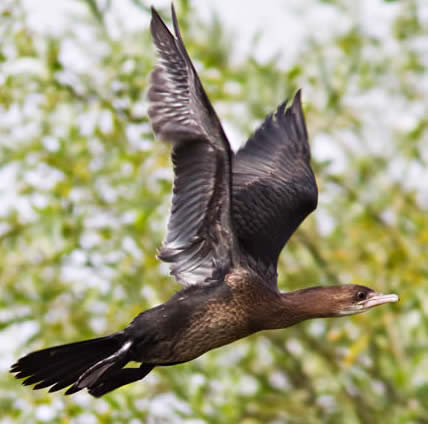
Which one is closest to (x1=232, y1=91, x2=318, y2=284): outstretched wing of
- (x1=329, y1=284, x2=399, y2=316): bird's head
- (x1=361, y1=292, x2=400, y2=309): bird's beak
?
(x1=329, y1=284, x2=399, y2=316): bird's head

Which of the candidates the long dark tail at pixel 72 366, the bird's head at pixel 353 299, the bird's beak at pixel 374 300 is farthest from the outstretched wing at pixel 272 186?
the long dark tail at pixel 72 366

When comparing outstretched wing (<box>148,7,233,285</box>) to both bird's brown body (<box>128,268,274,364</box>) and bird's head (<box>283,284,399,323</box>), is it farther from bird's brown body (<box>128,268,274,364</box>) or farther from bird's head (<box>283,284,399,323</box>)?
bird's head (<box>283,284,399,323</box>)

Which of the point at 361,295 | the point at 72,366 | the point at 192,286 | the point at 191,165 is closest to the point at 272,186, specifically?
the point at 361,295

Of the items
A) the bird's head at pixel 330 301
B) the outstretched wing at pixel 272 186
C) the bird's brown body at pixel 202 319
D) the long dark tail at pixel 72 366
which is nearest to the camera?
the bird's brown body at pixel 202 319

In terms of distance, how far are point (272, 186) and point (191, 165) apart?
48.4 inches

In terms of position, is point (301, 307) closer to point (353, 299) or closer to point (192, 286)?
point (353, 299)

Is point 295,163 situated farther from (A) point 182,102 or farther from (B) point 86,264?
(B) point 86,264

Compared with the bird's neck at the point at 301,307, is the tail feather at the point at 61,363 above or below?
above

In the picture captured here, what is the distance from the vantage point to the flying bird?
11.3 feet

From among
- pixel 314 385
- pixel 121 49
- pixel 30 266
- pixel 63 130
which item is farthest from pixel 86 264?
pixel 314 385

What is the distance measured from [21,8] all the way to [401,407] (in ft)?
11.7

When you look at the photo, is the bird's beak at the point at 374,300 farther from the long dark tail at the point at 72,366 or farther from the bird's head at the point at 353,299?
the long dark tail at the point at 72,366

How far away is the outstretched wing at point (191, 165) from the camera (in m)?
3.38

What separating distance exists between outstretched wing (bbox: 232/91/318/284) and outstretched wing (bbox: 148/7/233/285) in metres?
0.22
